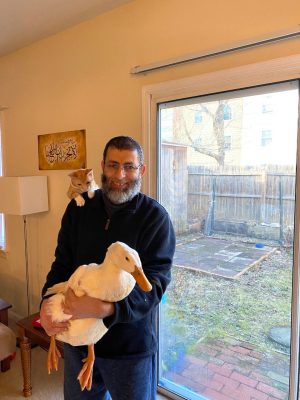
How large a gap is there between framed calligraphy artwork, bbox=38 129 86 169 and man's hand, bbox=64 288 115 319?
4.52 ft

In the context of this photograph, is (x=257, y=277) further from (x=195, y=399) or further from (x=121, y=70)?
(x=121, y=70)

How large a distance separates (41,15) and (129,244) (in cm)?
175

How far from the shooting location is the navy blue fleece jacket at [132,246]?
1.12m

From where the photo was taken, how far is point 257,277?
1.59 meters

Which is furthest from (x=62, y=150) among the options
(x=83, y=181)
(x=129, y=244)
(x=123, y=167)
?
(x=129, y=244)

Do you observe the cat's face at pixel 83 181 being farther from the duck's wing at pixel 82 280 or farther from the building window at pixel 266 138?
the building window at pixel 266 138

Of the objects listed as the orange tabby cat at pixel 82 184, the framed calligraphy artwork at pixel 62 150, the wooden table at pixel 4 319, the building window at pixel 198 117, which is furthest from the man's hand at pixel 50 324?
the wooden table at pixel 4 319

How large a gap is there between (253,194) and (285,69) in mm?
593

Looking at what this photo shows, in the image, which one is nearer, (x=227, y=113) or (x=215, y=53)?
(x=215, y=53)

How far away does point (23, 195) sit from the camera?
2287 millimetres

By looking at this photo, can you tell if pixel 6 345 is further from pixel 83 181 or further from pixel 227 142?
pixel 227 142

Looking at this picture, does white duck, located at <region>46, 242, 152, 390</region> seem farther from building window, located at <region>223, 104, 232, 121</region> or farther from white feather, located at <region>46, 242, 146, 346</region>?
building window, located at <region>223, 104, 232, 121</region>

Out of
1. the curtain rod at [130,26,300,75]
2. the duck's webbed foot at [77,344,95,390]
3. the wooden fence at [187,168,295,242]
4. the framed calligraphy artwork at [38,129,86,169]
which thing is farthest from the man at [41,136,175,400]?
the framed calligraphy artwork at [38,129,86,169]

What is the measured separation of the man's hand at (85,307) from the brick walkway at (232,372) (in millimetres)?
1064
